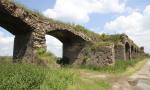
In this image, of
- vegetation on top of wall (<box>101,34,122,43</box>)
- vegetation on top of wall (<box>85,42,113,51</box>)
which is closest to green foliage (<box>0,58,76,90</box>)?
vegetation on top of wall (<box>85,42,113,51</box>)

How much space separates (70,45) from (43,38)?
5.73 m

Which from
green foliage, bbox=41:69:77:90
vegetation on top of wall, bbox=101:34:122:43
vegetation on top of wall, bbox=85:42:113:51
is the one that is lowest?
green foliage, bbox=41:69:77:90

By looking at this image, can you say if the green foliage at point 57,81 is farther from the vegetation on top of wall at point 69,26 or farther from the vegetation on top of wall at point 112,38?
the vegetation on top of wall at point 112,38

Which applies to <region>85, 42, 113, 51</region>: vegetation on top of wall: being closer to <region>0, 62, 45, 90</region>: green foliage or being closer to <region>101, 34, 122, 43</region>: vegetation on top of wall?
<region>101, 34, 122, 43</region>: vegetation on top of wall

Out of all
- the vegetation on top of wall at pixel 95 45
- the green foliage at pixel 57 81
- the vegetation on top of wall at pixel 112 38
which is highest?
the vegetation on top of wall at pixel 112 38

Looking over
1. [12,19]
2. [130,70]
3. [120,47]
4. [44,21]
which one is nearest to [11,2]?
[12,19]

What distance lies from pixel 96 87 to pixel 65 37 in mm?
9834

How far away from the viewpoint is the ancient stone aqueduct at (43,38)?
697 inches

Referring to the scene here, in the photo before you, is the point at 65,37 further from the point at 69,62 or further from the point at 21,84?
the point at 21,84

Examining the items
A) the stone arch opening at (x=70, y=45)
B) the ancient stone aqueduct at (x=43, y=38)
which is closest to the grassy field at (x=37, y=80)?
the ancient stone aqueduct at (x=43, y=38)

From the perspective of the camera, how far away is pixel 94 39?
24.5 m

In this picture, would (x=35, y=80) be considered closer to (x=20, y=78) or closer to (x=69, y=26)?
(x=20, y=78)

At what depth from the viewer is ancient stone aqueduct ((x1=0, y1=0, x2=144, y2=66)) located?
17703 millimetres

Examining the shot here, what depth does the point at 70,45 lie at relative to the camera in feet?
80.9
